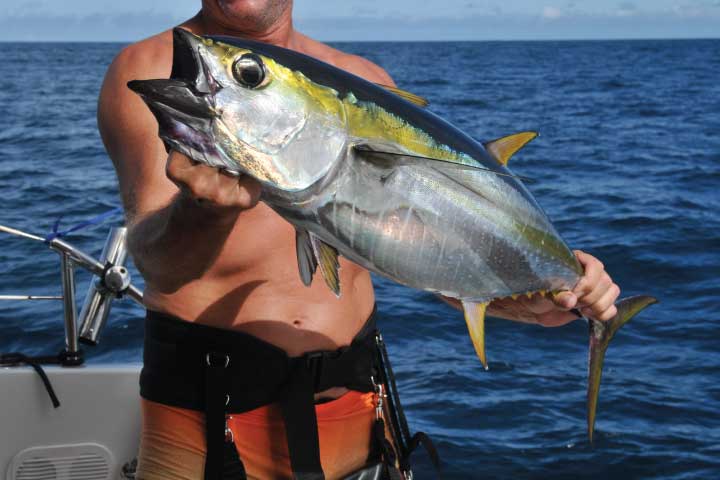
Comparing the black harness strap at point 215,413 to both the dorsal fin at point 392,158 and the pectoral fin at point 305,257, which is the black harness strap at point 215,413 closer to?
the pectoral fin at point 305,257

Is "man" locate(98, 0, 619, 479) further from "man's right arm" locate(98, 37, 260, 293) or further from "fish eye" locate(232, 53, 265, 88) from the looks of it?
"fish eye" locate(232, 53, 265, 88)

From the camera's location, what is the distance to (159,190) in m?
2.50

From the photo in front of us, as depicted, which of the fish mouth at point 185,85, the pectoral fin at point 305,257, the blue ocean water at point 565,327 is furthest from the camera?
the blue ocean water at point 565,327

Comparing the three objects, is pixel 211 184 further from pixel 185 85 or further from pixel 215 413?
pixel 215 413

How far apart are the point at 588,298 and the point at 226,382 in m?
1.11

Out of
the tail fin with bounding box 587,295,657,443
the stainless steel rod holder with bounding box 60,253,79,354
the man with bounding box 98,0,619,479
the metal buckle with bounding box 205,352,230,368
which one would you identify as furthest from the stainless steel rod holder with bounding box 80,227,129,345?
the tail fin with bounding box 587,295,657,443

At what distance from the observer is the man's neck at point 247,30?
301 centimetres

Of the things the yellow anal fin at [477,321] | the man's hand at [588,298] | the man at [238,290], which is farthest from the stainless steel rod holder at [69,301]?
the yellow anal fin at [477,321]

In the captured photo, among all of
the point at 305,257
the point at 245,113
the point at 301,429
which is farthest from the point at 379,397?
the point at 245,113

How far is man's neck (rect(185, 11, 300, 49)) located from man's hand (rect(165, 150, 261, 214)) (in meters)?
1.22

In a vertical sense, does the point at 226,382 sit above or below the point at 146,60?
below

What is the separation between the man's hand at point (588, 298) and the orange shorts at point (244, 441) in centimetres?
72

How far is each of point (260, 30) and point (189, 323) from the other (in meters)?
1.04

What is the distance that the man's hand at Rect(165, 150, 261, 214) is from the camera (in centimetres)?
186
